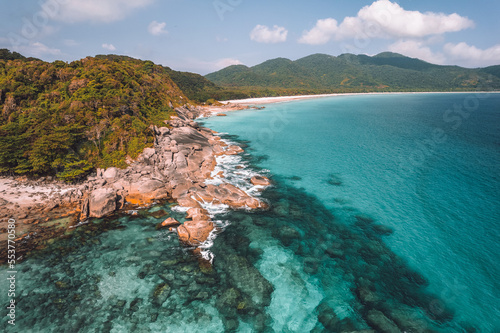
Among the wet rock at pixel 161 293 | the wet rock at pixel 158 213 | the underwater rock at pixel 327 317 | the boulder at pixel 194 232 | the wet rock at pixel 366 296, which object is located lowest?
the underwater rock at pixel 327 317

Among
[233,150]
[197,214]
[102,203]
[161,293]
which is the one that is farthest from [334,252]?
[233,150]

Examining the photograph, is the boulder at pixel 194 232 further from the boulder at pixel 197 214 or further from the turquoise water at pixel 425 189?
the turquoise water at pixel 425 189

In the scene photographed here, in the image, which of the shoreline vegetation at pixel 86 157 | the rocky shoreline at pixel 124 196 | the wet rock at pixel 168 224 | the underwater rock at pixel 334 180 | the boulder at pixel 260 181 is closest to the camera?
the rocky shoreline at pixel 124 196

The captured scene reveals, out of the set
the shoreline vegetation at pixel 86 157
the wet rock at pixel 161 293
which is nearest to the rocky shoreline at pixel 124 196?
the shoreline vegetation at pixel 86 157

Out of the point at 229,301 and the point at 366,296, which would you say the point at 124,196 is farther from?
the point at 366,296

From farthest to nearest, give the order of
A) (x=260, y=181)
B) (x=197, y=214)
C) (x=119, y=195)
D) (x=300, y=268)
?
1. (x=260, y=181)
2. (x=119, y=195)
3. (x=197, y=214)
4. (x=300, y=268)

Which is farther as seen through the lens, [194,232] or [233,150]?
[233,150]
